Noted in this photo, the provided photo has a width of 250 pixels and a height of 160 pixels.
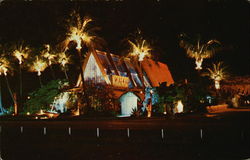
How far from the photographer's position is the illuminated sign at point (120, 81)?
32928mm

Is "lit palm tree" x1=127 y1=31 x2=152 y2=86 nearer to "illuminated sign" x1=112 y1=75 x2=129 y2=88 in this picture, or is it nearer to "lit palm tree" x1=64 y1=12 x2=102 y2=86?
"illuminated sign" x1=112 y1=75 x2=129 y2=88

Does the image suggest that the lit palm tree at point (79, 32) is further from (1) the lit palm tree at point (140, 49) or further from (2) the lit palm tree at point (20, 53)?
(2) the lit palm tree at point (20, 53)

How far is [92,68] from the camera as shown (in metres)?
33.4

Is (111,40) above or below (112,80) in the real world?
above

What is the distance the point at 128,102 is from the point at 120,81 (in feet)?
11.9

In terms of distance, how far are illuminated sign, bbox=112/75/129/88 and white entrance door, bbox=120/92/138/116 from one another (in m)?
2.29

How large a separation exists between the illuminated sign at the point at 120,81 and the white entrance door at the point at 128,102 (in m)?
2.29

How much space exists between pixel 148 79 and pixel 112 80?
824 cm

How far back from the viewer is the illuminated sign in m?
32.9

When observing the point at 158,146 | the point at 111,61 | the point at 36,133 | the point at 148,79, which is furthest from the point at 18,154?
the point at 148,79

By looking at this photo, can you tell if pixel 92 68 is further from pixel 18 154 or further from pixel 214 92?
pixel 18 154

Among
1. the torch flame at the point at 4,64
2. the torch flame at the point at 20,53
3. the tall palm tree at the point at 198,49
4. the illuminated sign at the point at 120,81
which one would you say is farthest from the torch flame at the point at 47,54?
the tall palm tree at the point at 198,49

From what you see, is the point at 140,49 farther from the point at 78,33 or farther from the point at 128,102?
the point at 78,33

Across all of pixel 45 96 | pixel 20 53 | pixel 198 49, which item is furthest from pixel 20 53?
pixel 198 49
